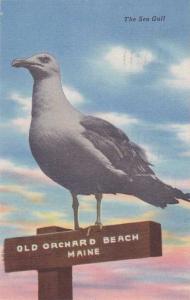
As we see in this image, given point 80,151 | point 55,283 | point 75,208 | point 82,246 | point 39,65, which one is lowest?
point 55,283

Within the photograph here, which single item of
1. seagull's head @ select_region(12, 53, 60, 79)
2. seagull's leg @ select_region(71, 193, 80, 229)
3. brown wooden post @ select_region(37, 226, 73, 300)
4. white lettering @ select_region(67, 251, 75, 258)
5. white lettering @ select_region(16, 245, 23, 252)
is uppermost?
seagull's head @ select_region(12, 53, 60, 79)

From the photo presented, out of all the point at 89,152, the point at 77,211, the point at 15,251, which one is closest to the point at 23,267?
the point at 15,251

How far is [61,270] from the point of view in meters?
2.68

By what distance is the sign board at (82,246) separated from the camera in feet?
8.25

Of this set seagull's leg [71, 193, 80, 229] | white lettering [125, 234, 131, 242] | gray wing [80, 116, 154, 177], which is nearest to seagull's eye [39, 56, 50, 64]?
gray wing [80, 116, 154, 177]

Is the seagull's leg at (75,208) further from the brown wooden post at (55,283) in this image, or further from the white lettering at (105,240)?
the white lettering at (105,240)

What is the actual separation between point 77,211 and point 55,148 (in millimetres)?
246

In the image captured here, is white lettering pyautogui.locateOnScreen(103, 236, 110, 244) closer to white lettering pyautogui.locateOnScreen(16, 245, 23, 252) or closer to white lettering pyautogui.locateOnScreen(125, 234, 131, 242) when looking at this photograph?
white lettering pyautogui.locateOnScreen(125, 234, 131, 242)

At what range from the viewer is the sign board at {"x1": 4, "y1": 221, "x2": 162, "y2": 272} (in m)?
2.51

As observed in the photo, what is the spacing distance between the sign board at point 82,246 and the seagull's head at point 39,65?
623 mm

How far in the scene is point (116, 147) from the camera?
112 inches

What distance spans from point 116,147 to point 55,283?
1.79 feet

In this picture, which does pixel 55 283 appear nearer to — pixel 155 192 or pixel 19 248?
pixel 19 248

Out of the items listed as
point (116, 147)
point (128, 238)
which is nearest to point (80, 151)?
point (116, 147)
